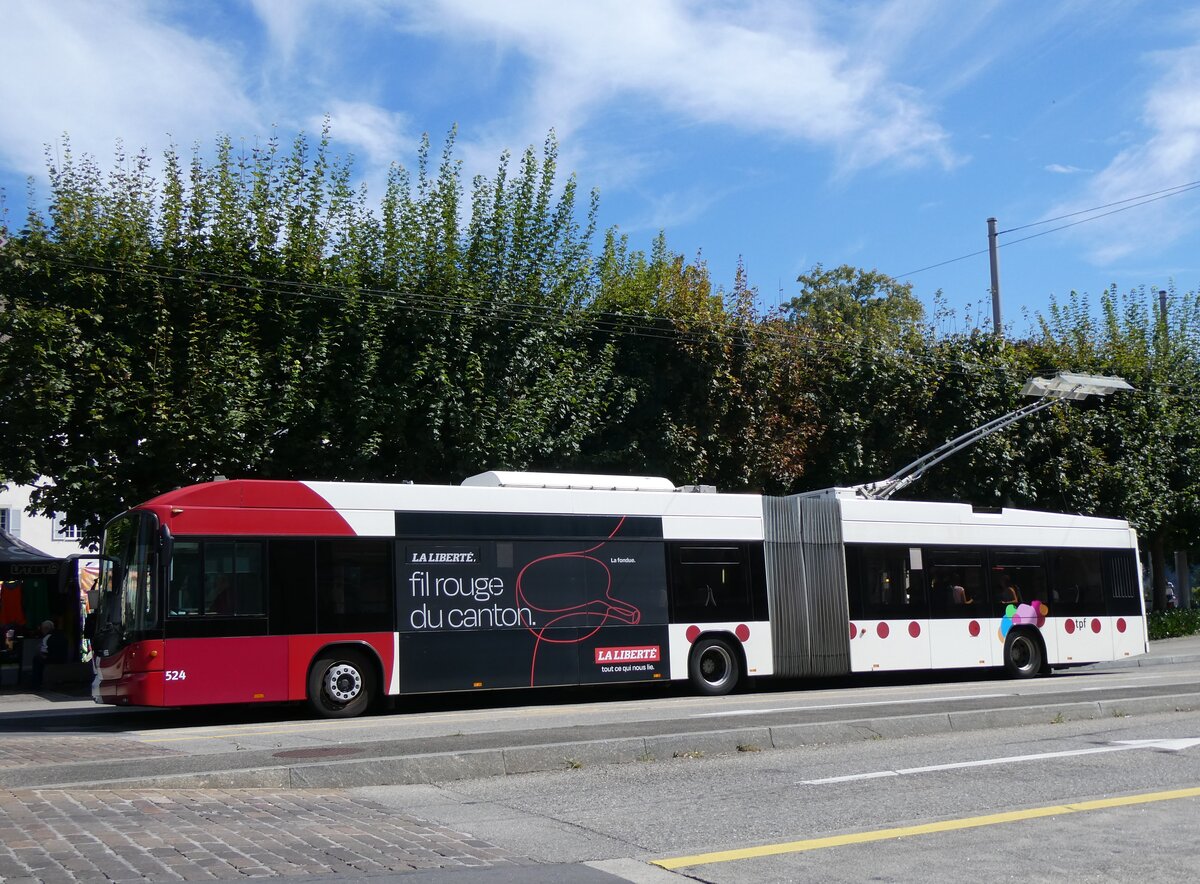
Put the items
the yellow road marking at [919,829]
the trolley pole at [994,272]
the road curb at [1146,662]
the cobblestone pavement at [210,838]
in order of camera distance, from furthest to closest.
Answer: the trolley pole at [994,272] → the road curb at [1146,662] → the yellow road marking at [919,829] → the cobblestone pavement at [210,838]

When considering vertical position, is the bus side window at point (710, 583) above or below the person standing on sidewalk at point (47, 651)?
above

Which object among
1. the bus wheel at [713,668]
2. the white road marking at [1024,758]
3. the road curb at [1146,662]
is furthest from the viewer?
the road curb at [1146,662]

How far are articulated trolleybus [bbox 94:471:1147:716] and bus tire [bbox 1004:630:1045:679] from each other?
0.05 meters

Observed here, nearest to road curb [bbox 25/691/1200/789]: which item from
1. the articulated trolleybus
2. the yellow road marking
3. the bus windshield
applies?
the yellow road marking

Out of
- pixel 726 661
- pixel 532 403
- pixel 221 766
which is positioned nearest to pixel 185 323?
pixel 532 403

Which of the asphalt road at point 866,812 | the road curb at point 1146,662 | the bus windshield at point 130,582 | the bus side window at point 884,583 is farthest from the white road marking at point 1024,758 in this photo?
the road curb at point 1146,662

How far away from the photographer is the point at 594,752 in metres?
10.5

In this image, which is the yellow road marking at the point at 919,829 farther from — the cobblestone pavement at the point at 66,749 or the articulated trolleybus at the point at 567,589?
the articulated trolleybus at the point at 567,589

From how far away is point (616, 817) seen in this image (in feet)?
27.1

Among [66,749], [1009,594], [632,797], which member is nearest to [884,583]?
[1009,594]

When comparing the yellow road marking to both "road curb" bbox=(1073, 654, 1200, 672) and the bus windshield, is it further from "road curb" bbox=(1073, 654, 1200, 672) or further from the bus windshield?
"road curb" bbox=(1073, 654, 1200, 672)

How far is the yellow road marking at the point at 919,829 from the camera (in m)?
6.93

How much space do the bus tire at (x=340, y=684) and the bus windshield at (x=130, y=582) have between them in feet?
7.37

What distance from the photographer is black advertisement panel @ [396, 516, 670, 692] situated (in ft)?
53.8
